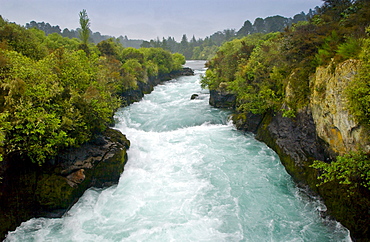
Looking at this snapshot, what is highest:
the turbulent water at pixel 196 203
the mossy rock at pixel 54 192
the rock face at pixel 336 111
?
the rock face at pixel 336 111

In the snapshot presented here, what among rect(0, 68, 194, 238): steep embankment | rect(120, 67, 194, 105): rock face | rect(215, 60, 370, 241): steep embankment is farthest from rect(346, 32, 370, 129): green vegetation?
rect(120, 67, 194, 105): rock face

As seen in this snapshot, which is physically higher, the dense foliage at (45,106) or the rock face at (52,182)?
the dense foliage at (45,106)

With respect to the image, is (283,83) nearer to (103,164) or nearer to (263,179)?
(263,179)

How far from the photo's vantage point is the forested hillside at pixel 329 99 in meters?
8.45

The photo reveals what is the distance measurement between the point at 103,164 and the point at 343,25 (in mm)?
14893

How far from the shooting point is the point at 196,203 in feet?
37.0

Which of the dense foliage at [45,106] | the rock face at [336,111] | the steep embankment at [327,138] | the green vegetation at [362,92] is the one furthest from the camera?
the dense foliage at [45,106]

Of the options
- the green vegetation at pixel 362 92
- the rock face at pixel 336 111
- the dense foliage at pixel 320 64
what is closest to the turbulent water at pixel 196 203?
the dense foliage at pixel 320 64

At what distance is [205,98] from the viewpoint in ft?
103

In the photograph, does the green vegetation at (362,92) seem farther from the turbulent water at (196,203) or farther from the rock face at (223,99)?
the rock face at (223,99)

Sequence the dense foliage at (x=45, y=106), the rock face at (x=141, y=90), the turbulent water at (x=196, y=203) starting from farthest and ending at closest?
the rock face at (x=141, y=90) < the dense foliage at (x=45, y=106) < the turbulent water at (x=196, y=203)

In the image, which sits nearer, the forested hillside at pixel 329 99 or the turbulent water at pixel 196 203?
the forested hillside at pixel 329 99

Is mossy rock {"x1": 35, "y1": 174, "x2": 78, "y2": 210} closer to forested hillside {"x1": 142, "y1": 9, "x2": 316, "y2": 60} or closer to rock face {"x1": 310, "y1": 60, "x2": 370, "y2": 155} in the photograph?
rock face {"x1": 310, "y1": 60, "x2": 370, "y2": 155}

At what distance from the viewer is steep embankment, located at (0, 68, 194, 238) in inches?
373
